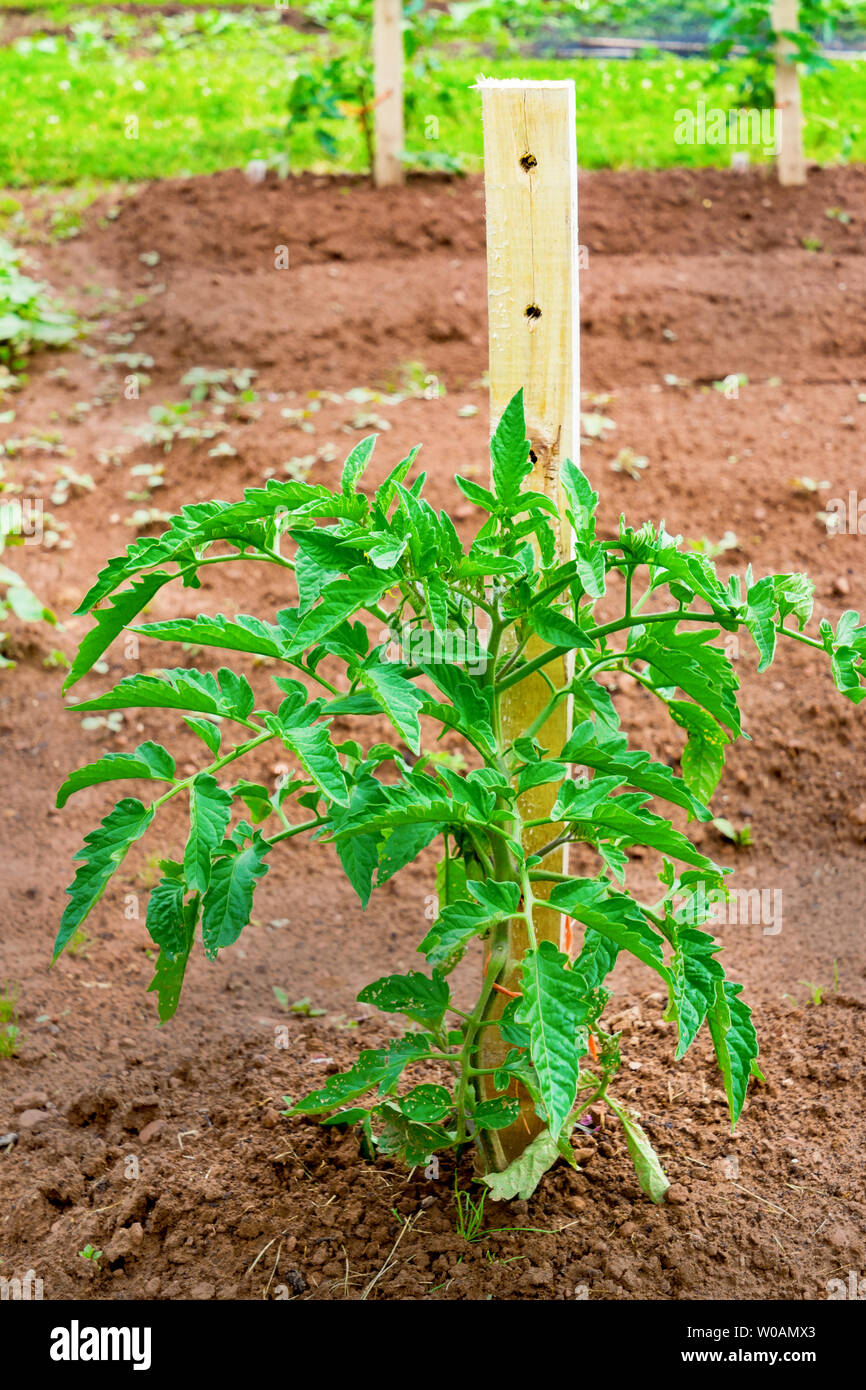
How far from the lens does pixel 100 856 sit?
1.88 metres

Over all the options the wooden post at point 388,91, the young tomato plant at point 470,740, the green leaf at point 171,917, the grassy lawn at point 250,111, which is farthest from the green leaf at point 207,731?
the grassy lawn at point 250,111

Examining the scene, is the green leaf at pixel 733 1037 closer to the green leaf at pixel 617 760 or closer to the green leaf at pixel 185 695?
the green leaf at pixel 617 760

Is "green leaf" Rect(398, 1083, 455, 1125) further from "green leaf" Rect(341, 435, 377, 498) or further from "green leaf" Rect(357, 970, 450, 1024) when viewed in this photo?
"green leaf" Rect(341, 435, 377, 498)

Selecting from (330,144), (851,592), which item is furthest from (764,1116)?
(330,144)

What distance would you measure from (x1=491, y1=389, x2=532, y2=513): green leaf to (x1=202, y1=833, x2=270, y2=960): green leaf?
66cm

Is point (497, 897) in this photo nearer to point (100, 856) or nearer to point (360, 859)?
point (360, 859)

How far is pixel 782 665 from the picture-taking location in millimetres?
4090

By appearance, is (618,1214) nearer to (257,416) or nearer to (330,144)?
(257,416)

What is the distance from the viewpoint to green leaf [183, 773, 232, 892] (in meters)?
1.79

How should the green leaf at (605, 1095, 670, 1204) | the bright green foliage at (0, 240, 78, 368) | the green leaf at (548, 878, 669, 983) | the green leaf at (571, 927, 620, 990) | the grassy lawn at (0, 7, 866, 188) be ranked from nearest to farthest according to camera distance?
1. the green leaf at (548, 878, 669, 983)
2. the green leaf at (571, 927, 620, 990)
3. the green leaf at (605, 1095, 670, 1204)
4. the bright green foliage at (0, 240, 78, 368)
5. the grassy lawn at (0, 7, 866, 188)

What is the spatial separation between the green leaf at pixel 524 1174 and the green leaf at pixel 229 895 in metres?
0.66

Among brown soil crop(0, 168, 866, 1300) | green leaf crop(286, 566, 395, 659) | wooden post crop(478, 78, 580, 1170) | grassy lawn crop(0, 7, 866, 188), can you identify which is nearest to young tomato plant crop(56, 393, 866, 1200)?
green leaf crop(286, 566, 395, 659)

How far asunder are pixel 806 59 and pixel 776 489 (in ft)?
11.0

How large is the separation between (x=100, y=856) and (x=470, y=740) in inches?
23.0
